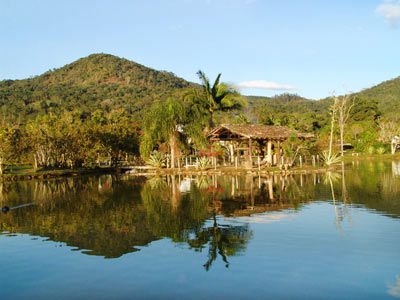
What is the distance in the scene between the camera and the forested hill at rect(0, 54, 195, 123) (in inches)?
3487

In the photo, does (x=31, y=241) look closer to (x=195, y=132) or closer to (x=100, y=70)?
(x=195, y=132)

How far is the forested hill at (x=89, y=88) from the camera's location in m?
88.6

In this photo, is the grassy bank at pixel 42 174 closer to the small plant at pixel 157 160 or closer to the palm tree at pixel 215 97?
the small plant at pixel 157 160

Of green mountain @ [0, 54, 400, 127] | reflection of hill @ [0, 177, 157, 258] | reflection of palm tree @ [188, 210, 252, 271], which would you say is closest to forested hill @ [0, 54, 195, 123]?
green mountain @ [0, 54, 400, 127]

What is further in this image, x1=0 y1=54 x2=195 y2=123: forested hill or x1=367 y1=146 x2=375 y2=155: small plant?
x1=0 y1=54 x2=195 y2=123: forested hill

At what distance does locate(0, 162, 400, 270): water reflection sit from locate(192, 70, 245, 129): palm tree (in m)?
18.1

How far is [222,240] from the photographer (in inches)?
367

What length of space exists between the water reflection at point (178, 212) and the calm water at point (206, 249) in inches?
1.6

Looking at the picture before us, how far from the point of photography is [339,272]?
702 centimetres

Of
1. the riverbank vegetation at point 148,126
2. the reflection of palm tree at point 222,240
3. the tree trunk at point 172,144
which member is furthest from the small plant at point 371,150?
the reflection of palm tree at point 222,240

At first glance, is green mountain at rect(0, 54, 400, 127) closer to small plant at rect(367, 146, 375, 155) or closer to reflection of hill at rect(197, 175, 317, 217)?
small plant at rect(367, 146, 375, 155)

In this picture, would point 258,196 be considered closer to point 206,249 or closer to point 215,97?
point 206,249

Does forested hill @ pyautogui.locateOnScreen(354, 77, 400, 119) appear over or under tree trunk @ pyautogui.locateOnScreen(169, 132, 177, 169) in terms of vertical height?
over

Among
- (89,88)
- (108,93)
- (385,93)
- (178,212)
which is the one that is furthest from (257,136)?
(89,88)
